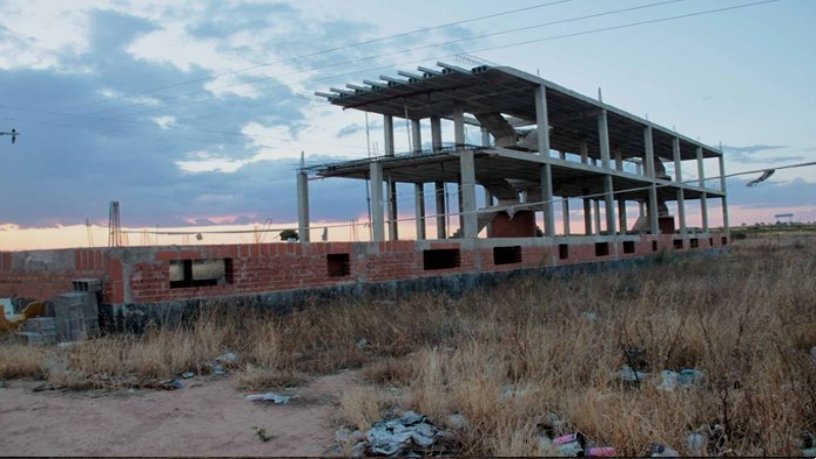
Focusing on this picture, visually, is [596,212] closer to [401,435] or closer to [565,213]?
[565,213]

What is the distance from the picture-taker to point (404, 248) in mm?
14992

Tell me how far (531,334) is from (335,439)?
3360 mm

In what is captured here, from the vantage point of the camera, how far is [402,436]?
14.6ft

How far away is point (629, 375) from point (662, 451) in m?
1.98

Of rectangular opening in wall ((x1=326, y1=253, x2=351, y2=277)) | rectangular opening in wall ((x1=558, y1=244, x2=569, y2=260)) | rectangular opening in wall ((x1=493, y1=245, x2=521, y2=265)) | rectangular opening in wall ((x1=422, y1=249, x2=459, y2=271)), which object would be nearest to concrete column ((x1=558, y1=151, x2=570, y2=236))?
rectangular opening in wall ((x1=558, y1=244, x2=569, y2=260))

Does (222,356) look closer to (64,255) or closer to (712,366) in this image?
(64,255)

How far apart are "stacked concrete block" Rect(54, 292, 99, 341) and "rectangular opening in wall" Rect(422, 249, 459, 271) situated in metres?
10.1

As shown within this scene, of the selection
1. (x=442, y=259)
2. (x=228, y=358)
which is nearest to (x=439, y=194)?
(x=442, y=259)

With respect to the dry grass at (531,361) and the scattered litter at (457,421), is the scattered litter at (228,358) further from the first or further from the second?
the scattered litter at (457,421)

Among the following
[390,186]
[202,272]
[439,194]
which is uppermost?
[390,186]

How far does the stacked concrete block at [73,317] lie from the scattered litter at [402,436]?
6022mm

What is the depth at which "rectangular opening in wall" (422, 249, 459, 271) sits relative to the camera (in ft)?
57.9

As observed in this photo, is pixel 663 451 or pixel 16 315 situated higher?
pixel 16 315

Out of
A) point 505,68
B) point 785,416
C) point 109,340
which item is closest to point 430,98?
point 505,68
